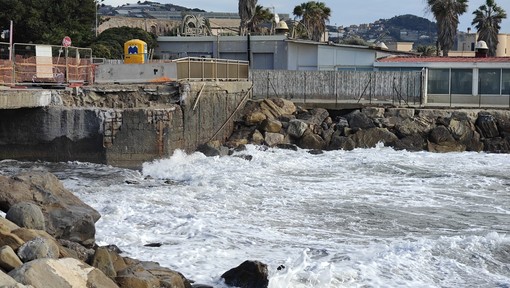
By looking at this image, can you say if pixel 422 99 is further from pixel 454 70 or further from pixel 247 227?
pixel 247 227

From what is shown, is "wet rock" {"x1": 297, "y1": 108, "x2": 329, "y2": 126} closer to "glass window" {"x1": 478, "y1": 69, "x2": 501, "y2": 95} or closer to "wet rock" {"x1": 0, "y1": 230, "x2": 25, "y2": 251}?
"glass window" {"x1": 478, "y1": 69, "x2": 501, "y2": 95}

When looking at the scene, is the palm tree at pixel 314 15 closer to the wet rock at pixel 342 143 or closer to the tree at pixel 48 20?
the tree at pixel 48 20

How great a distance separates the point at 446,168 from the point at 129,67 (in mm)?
12469

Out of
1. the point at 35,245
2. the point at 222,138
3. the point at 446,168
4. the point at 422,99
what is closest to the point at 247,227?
the point at 35,245

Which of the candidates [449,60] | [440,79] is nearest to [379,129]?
[440,79]

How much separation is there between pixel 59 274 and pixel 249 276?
134 inches

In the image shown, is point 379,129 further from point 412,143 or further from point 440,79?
point 440,79

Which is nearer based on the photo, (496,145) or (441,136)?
(441,136)

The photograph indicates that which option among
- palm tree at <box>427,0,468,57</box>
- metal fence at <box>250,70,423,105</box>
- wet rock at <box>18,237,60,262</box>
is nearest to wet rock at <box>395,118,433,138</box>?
metal fence at <box>250,70,423,105</box>

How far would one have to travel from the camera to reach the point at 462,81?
3766 cm

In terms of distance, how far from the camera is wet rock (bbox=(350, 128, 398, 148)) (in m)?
32.1

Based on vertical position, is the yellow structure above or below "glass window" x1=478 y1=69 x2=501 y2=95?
above

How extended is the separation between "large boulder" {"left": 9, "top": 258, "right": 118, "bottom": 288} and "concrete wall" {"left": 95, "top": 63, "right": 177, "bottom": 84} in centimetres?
1844

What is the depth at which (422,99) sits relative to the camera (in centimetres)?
3669
